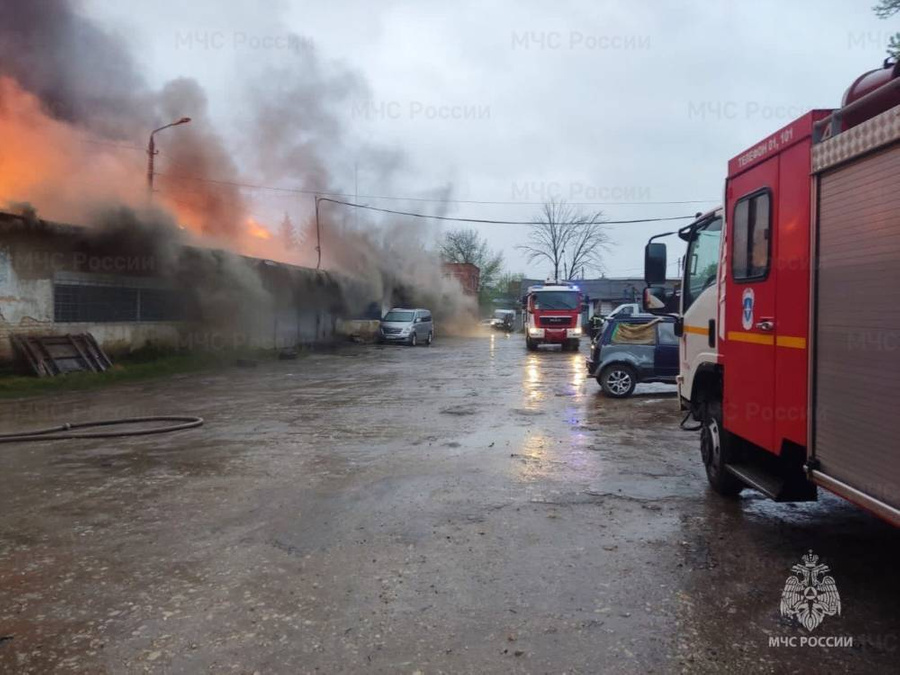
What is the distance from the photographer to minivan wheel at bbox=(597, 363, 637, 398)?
11.6m

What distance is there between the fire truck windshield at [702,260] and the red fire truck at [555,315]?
727 inches

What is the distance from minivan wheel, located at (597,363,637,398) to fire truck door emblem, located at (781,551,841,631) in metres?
7.71

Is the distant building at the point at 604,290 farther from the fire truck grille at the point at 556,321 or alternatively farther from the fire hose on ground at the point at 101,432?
the fire hose on ground at the point at 101,432

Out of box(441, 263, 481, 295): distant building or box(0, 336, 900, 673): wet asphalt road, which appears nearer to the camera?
box(0, 336, 900, 673): wet asphalt road

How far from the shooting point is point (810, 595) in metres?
3.49

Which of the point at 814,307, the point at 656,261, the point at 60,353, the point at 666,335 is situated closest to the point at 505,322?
the point at 666,335

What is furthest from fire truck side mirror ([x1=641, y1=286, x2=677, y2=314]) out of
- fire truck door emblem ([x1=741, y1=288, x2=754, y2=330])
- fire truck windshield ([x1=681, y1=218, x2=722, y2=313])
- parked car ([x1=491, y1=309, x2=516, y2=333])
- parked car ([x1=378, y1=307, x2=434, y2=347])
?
parked car ([x1=491, y1=309, x2=516, y2=333])

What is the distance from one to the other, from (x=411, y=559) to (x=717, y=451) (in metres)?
2.96

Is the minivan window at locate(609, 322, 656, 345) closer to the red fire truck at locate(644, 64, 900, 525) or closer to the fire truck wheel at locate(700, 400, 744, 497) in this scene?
the fire truck wheel at locate(700, 400, 744, 497)

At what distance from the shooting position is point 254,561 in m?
3.94

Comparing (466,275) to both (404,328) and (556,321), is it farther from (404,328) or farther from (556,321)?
(556,321)

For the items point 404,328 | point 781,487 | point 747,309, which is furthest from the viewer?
point 404,328

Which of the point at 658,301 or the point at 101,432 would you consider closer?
the point at 658,301

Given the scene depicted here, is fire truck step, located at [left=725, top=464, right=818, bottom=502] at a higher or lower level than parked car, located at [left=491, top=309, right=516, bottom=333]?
lower
